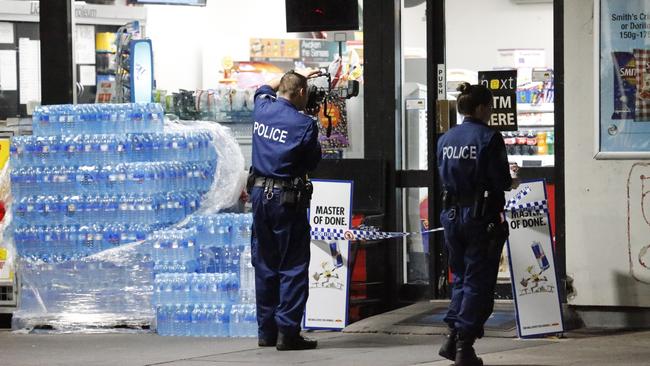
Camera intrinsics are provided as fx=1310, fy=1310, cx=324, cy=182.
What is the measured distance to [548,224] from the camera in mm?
9508

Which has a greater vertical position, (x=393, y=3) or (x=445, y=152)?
(x=393, y=3)

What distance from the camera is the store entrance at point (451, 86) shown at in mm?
11109

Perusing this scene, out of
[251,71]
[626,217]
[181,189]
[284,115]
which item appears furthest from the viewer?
[251,71]

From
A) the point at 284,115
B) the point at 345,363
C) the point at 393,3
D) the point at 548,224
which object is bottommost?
the point at 345,363

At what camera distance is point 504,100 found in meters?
11.0

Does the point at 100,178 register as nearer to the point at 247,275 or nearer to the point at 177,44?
the point at 247,275

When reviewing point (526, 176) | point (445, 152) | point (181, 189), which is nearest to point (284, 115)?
point (445, 152)

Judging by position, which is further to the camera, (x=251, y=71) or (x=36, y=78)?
(x=36, y=78)

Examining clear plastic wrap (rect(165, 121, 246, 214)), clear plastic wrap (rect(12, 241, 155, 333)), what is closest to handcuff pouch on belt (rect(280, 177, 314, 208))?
clear plastic wrap (rect(165, 121, 246, 214))

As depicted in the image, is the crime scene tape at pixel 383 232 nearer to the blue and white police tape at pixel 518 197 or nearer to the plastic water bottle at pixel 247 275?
the blue and white police tape at pixel 518 197

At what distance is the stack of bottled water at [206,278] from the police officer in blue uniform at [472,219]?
2.38m

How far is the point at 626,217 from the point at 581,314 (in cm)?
84

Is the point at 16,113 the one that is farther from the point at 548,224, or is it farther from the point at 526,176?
the point at 548,224

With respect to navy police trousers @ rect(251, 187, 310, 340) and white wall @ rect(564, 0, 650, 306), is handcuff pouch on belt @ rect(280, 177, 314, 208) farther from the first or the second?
white wall @ rect(564, 0, 650, 306)
